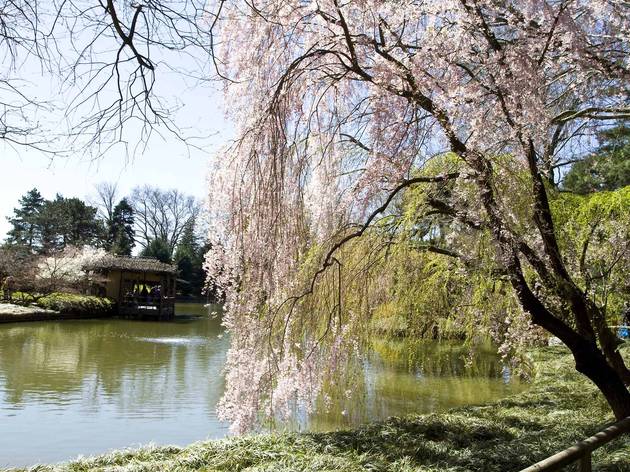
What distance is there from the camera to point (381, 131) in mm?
4234

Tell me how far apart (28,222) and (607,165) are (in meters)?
37.5

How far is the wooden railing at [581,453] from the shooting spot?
1888mm

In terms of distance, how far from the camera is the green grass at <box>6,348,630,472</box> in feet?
12.3

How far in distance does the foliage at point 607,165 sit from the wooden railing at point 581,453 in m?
4.75

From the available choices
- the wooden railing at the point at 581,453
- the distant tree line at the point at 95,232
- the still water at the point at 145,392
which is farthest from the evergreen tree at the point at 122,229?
the wooden railing at the point at 581,453

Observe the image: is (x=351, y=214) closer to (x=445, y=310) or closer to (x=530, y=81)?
(x=530, y=81)

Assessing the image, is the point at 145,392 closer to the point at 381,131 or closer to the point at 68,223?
the point at 381,131

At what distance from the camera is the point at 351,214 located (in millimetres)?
4918

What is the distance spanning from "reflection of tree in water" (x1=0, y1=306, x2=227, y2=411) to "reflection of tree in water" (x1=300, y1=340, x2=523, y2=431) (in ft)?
7.57

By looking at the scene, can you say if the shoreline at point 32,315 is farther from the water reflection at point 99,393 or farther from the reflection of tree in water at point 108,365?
the water reflection at point 99,393

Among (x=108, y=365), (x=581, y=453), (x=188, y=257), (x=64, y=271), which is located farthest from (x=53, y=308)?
(x=581, y=453)

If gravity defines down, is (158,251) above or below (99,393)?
above

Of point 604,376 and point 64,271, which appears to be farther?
point 64,271

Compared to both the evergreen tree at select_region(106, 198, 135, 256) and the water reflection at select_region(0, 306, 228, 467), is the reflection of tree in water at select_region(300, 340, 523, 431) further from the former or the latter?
the evergreen tree at select_region(106, 198, 135, 256)
